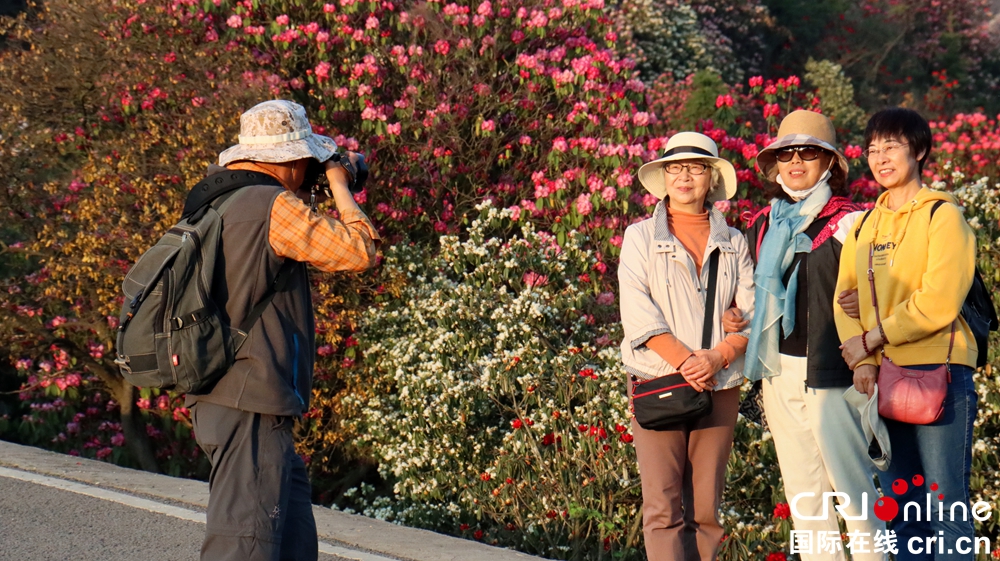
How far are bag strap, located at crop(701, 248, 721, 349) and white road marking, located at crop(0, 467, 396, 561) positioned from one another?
5.47ft

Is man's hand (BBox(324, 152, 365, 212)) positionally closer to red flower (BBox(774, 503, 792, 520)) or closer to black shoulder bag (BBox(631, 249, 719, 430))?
black shoulder bag (BBox(631, 249, 719, 430))

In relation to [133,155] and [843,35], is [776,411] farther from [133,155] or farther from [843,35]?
[843,35]

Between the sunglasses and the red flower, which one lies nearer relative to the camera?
the sunglasses

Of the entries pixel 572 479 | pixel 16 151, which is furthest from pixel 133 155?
pixel 572 479

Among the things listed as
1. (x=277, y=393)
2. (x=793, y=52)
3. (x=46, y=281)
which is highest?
(x=793, y=52)

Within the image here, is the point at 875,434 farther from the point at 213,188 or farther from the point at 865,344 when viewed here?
the point at 213,188

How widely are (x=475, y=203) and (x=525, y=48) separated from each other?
1277 mm

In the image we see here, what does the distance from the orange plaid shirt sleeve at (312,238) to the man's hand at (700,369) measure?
128cm

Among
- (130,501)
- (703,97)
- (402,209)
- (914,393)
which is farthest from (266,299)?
(703,97)

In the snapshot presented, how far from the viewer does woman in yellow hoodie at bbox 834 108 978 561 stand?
3.51 meters

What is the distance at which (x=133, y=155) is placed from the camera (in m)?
7.10

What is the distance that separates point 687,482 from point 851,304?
0.88 metres

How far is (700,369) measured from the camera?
383 cm

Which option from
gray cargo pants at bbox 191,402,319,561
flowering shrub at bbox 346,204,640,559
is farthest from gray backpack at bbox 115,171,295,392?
flowering shrub at bbox 346,204,640,559
